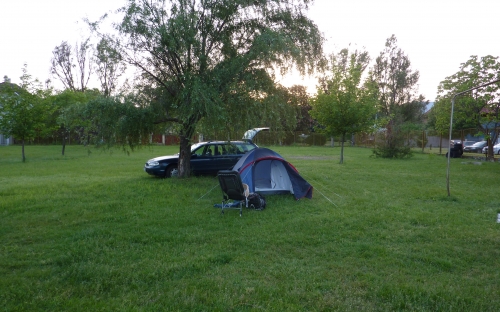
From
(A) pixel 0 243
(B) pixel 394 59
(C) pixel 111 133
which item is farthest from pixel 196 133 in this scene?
(B) pixel 394 59

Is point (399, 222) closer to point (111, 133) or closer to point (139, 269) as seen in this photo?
point (139, 269)

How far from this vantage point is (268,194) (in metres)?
10.2

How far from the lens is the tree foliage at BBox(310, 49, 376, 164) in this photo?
19984 millimetres

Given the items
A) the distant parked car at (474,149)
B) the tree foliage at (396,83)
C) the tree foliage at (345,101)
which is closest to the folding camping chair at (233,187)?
the tree foliage at (345,101)

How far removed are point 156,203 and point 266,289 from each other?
5.28 metres

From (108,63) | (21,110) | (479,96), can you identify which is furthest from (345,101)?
(21,110)

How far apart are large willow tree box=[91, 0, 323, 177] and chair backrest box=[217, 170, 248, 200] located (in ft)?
7.49

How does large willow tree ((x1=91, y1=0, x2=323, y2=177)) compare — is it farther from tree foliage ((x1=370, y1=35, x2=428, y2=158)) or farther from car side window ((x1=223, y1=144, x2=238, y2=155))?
tree foliage ((x1=370, y1=35, x2=428, y2=158))

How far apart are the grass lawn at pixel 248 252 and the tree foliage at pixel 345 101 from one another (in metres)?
10.4

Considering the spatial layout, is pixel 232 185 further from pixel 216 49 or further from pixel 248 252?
pixel 216 49

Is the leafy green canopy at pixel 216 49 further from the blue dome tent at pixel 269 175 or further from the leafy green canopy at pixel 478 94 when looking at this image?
the leafy green canopy at pixel 478 94

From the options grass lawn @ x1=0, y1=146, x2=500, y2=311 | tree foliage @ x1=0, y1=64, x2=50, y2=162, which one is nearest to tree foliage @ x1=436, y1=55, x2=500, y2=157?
grass lawn @ x1=0, y1=146, x2=500, y2=311

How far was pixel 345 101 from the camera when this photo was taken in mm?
19953

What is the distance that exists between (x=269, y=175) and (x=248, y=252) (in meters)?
4.89
